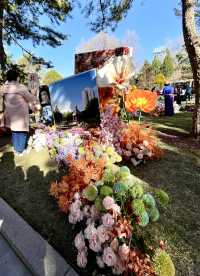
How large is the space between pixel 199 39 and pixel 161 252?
18.7 ft

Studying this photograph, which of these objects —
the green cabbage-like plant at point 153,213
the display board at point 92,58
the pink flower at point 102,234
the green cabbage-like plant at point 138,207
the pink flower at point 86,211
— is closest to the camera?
the pink flower at point 102,234

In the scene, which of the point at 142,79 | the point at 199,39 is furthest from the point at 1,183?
the point at 142,79

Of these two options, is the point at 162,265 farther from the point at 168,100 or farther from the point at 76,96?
the point at 168,100

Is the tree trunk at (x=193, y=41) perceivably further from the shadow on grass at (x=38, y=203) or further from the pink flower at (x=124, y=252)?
the pink flower at (x=124, y=252)

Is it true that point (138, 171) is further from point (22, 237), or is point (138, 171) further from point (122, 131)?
point (22, 237)

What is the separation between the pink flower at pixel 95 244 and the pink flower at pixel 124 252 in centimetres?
24

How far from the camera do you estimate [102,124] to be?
6273mm

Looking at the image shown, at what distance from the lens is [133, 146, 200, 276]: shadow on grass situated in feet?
10.7

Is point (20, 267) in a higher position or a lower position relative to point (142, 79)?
lower

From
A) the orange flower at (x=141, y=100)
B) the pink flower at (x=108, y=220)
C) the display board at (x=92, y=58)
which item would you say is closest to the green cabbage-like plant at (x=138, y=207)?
the pink flower at (x=108, y=220)

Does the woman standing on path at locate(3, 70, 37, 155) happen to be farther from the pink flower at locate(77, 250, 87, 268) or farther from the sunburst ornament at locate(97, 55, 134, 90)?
the pink flower at locate(77, 250, 87, 268)

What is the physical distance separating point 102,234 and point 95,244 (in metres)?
0.13

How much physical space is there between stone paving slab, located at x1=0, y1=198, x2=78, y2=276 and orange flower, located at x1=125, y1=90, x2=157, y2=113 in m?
2.90

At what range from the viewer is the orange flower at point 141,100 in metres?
5.90
